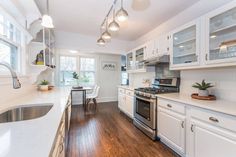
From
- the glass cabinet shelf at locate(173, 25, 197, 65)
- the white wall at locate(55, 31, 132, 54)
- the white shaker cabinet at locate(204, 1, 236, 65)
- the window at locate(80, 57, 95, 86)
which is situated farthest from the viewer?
the window at locate(80, 57, 95, 86)

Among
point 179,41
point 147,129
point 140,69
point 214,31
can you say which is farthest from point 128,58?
point 214,31

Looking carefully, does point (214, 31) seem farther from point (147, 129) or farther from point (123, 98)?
point (123, 98)

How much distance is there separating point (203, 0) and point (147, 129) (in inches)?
101

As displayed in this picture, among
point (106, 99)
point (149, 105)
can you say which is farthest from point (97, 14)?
point (106, 99)

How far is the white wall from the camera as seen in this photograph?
4.02 m

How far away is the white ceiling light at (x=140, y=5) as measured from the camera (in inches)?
95.5

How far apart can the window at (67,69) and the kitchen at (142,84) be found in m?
1.56

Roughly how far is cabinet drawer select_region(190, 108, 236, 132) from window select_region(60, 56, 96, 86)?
4800 mm

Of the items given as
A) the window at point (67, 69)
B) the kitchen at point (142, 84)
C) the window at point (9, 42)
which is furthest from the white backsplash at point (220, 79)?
the window at point (67, 69)

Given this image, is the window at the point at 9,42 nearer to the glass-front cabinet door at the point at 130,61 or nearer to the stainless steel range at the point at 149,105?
the stainless steel range at the point at 149,105

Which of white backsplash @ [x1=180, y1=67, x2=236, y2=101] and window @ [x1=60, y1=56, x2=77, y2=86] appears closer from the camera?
white backsplash @ [x1=180, y1=67, x2=236, y2=101]

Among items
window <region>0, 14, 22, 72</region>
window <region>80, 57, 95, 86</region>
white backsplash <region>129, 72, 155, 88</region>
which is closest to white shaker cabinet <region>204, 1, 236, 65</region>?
white backsplash <region>129, 72, 155, 88</region>

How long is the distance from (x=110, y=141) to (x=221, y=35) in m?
2.45

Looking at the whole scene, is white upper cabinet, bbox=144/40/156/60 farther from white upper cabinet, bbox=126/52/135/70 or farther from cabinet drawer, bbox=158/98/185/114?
cabinet drawer, bbox=158/98/185/114
